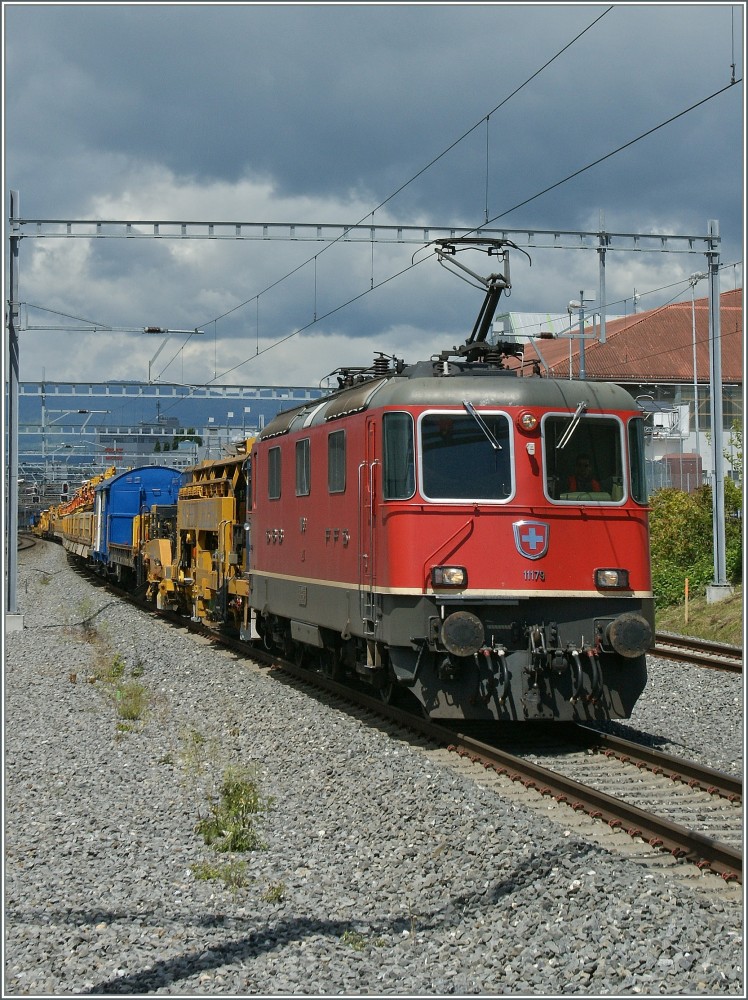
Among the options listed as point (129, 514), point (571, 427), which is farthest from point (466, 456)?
point (129, 514)

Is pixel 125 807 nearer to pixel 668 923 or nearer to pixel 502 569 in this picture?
pixel 502 569

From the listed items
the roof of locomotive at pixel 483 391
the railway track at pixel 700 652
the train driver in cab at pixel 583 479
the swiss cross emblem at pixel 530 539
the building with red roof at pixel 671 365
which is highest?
the building with red roof at pixel 671 365

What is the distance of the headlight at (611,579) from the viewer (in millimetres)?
10125

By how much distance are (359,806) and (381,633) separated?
7.14 feet

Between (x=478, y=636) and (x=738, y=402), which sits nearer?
(x=478, y=636)

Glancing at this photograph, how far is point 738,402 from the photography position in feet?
160

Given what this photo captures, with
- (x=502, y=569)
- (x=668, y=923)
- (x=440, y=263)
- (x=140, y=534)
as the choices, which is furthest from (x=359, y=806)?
(x=140, y=534)

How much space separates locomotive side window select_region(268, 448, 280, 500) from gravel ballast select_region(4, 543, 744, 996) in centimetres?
367

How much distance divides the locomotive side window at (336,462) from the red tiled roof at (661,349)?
38.3 metres

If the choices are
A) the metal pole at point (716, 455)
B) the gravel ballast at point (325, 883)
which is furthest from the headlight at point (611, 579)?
the metal pole at point (716, 455)

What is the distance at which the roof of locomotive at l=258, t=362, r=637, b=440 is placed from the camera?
10.3 m

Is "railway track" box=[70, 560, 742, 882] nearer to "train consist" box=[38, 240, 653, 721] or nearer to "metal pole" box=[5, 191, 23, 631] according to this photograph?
"train consist" box=[38, 240, 653, 721]

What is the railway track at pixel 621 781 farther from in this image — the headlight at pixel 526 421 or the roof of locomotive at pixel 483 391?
the roof of locomotive at pixel 483 391

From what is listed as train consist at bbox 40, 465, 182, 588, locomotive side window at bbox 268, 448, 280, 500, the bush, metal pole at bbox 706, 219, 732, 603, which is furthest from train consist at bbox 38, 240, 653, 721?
train consist at bbox 40, 465, 182, 588
